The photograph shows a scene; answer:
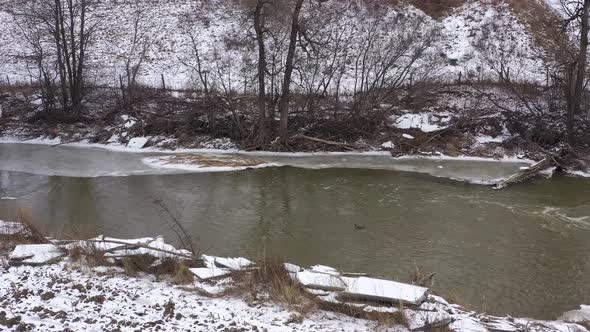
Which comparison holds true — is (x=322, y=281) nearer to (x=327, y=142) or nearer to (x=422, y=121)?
(x=327, y=142)

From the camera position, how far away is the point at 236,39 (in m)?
30.4

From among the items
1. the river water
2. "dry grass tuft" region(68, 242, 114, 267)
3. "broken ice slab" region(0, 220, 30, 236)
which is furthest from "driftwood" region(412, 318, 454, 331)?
"broken ice slab" region(0, 220, 30, 236)

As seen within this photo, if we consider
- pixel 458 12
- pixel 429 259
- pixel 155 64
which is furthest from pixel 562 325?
pixel 458 12

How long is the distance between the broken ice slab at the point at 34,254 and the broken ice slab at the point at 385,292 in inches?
176

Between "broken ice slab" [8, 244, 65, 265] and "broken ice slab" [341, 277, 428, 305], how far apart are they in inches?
176

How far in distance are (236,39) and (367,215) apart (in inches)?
840

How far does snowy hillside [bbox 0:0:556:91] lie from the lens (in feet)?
88.8

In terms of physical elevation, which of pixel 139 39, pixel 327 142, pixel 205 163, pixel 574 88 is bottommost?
pixel 205 163

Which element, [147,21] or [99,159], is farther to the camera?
[147,21]

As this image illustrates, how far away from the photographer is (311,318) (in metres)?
5.72

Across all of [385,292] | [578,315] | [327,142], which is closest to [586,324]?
[578,315]

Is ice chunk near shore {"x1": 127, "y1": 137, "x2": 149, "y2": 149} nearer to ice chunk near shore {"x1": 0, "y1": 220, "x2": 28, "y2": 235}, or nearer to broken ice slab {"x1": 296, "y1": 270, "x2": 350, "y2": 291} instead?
ice chunk near shore {"x1": 0, "y1": 220, "x2": 28, "y2": 235}

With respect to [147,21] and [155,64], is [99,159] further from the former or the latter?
[147,21]

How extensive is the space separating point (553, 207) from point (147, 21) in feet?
94.6
